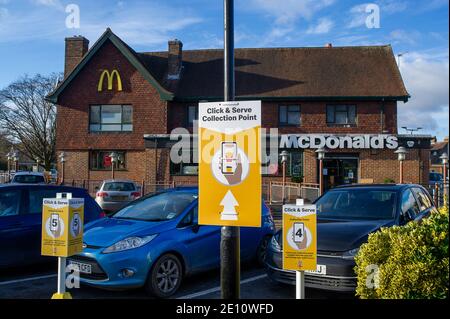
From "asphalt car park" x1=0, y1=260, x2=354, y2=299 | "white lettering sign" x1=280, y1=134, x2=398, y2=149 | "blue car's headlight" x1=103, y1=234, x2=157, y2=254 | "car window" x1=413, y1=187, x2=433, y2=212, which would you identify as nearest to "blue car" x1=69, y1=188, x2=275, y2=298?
"blue car's headlight" x1=103, y1=234, x2=157, y2=254

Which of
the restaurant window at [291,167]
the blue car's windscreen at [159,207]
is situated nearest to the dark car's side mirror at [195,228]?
the blue car's windscreen at [159,207]

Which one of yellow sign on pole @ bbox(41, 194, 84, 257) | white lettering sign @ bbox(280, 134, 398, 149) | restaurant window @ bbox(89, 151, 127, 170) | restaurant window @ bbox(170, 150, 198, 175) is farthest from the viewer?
restaurant window @ bbox(89, 151, 127, 170)

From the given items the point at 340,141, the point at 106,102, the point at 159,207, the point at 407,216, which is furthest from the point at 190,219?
the point at 106,102

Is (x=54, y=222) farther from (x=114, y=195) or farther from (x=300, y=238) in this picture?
(x=114, y=195)

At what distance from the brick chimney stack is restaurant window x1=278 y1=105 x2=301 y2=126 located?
14221 mm

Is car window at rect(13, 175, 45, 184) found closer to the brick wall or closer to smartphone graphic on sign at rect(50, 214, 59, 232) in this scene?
the brick wall

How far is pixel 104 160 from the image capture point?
92.7ft

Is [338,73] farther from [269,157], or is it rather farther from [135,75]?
[135,75]

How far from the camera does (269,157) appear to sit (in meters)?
25.5

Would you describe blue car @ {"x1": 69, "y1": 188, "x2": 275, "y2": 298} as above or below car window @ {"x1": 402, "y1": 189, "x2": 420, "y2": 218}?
below

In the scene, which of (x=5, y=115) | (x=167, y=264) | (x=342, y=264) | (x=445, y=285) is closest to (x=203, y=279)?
(x=167, y=264)

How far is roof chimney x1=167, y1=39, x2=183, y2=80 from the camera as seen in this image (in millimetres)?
29328

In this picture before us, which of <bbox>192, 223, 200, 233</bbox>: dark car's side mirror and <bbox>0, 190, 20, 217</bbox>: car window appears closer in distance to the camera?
<bbox>192, 223, 200, 233</bbox>: dark car's side mirror

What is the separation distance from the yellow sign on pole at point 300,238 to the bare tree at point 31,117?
136 ft
